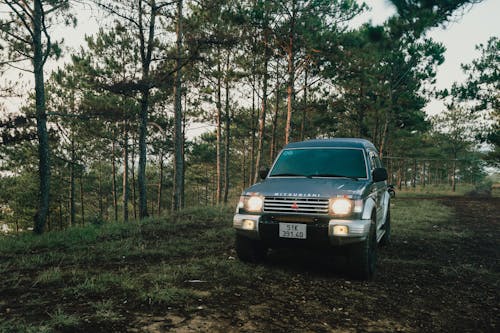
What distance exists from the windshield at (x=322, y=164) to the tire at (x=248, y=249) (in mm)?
1278

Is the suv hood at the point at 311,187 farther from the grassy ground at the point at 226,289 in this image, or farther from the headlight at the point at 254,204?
the grassy ground at the point at 226,289

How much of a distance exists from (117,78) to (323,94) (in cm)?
1621

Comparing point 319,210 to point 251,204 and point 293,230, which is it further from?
point 251,204

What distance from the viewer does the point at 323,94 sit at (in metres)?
24.3

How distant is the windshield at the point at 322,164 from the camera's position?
5480mm

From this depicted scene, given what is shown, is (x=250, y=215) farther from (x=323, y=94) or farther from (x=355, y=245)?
(x=323, y=94)

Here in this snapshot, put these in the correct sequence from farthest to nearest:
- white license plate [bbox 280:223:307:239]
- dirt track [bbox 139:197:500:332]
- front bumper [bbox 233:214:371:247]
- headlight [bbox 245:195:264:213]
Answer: headlight [bbox 245:195:264:213] → white license plate [bbox 280:223:307:239] → front bumper [bbox 233:214:371:247] → dirt track [bbox 139:197:500:332]

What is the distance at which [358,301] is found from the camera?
3.97 m

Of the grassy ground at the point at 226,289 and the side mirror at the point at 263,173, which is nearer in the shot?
the grassy ground at the point at 226,289

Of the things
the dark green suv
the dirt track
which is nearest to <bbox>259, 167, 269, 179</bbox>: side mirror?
the dark green suv

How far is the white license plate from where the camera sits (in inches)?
177

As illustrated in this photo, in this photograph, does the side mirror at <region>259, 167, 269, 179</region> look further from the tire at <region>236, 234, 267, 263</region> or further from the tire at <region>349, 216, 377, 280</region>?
the tire at <region>349, 216, 377, 280</region>

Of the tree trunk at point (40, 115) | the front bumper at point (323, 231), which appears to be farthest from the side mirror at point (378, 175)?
the tree trunk at point (40, 115)

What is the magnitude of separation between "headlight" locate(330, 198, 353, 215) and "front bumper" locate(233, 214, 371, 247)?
0.12 m
